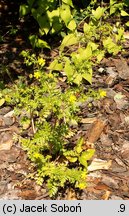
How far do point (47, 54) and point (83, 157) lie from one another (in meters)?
1.75

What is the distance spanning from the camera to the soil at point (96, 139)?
3.72m

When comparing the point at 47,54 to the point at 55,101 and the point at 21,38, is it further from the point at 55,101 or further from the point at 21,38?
the point at 55,101

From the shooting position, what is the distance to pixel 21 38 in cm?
530

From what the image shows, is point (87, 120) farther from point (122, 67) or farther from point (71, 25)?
point (71, 25)

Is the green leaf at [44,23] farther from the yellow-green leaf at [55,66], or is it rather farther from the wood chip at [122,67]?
the wood chip at [122,67]

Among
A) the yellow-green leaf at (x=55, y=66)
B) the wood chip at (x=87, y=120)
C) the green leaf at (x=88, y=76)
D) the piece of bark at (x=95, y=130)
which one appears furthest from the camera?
the yellow-green leaf at (x=55, y=66)

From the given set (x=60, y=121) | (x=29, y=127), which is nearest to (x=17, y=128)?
(x=29, y=127)

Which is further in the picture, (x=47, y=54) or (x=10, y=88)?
(x=47, y=54)

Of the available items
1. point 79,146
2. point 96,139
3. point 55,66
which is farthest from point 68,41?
point 79,146

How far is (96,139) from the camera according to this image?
4.12 m

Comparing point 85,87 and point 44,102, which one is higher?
point 44,102

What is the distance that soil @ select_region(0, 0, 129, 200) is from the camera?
3725mm

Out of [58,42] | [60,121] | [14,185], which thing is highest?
[58,42]

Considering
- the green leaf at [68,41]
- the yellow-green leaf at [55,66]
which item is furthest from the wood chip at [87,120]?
the green leaf at [68,41]
